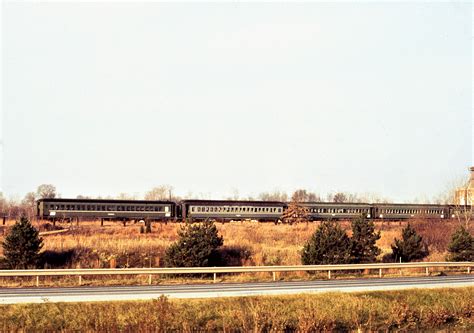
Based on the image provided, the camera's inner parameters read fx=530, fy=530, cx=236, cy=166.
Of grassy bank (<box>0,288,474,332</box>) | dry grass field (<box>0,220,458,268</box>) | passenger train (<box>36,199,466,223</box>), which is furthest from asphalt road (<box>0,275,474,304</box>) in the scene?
passenger train (<box>36,199,466,223</box>)

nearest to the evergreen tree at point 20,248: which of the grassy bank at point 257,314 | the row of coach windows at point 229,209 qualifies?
the grassy bank at point 257,314

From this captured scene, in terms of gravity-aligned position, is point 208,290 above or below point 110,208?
below

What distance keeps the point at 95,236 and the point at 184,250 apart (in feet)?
50.9

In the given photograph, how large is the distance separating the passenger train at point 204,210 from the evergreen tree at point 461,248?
11.3 metres

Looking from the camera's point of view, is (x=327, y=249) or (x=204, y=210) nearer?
(x=327, y=249)

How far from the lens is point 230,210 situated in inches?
2734

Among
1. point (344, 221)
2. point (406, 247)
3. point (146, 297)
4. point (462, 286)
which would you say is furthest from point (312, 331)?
point (344, 221)

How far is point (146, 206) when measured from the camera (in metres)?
65.8

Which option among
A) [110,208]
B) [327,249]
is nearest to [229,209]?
[110,208]

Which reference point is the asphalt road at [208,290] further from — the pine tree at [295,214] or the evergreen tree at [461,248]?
the pine tree at [295,214]

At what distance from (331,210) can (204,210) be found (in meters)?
21.2

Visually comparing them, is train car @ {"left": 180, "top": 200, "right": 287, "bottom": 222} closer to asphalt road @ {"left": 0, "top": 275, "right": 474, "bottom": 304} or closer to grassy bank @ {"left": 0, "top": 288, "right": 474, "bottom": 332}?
asphalt road @ {"left": 0, "top": 275, "right": 474, "bottom": 304}

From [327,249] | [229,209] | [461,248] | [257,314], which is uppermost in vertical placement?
[229,209]

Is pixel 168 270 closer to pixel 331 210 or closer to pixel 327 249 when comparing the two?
pixel 327 249
